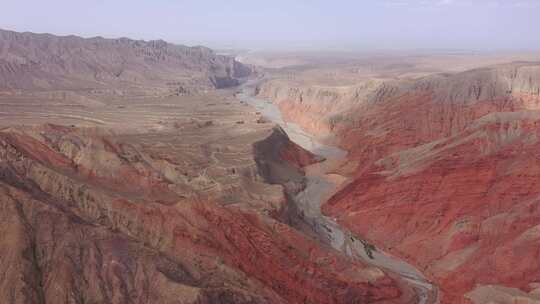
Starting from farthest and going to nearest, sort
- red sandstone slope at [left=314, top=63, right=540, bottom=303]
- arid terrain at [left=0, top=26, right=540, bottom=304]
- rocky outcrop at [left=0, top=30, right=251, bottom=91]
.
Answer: rocky outcrop at [left=0, top=30, right=251, bottom=91], red sandstone slope at [left=314, top=63, right=540, bottom=303], arid terrain at [left=0, top=26, right=540, bottom=304]

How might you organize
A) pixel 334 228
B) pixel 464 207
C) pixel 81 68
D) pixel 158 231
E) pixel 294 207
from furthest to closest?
pixel 81 68 < pixel 334 228 < pixel 294 207 < pixel 464 207 < pixel 158 231

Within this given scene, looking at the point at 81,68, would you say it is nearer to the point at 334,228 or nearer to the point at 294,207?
the point at 294,207

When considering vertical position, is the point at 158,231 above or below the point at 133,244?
below

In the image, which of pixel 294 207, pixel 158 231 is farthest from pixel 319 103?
pixel 158 231

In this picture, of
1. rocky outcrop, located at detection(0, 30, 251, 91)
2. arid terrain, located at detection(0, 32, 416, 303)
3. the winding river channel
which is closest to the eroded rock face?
arid terrain, located at detection(0, 32, 416, 303)

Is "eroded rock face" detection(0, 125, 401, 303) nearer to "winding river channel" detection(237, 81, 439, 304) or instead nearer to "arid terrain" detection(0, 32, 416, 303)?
"arid terrain" detection(0, 32, 416, 303)

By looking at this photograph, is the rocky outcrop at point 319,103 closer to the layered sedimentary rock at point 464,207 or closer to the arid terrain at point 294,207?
the arid terrain at point 294,207

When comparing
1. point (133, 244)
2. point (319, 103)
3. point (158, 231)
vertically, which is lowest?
point (319, 103)
